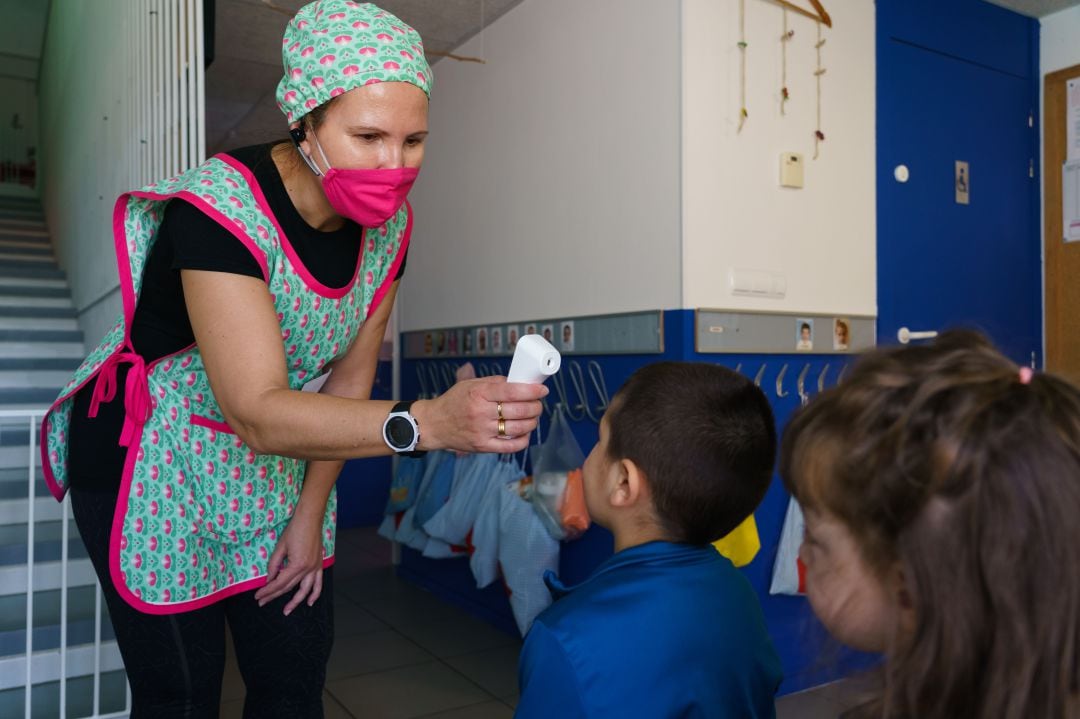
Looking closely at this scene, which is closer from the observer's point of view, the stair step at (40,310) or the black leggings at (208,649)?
the black leggings at (208,649)

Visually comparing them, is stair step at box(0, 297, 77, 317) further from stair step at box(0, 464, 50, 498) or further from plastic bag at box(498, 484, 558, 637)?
plastic bag at box(498, 484, 558, 637)

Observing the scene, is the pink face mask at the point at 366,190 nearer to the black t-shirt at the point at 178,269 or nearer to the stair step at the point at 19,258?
the black t-shirt at the point at 178,269

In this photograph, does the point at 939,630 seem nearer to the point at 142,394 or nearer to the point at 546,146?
the point at 142,394

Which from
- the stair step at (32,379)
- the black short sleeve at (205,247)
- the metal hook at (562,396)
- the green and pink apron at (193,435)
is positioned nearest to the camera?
the black short sleeve at (205,247)

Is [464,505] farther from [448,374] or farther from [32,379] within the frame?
[32,379]

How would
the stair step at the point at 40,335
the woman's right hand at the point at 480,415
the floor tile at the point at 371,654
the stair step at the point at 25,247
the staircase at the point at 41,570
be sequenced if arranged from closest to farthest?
the woman's right hand at the point at 480,415, the staircase at the point at 41,570, the floor tile at the point at 371,654, the stair step at the point at 40,335, the stair step at the point at 25,247

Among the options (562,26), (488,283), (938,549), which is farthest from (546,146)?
(938,549)

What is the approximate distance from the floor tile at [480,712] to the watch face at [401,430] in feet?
5.24

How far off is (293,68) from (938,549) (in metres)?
0.92

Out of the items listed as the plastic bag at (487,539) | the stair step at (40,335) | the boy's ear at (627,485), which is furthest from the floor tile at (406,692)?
the stair step at (40,335)

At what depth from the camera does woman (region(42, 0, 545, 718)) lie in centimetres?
98

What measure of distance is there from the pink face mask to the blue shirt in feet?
1.83

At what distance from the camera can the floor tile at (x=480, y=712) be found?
2254 mm

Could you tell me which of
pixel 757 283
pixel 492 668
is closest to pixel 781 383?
pixel 757 283
